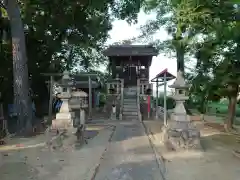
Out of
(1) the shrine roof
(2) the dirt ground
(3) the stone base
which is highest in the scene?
(1) the shrine roof

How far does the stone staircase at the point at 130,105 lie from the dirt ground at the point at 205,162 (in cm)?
907

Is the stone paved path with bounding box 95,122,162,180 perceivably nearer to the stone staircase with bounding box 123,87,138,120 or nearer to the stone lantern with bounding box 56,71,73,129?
the stone lantern with bounding box 56,71,73,129

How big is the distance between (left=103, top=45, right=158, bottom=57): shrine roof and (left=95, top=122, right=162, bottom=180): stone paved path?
14505mm

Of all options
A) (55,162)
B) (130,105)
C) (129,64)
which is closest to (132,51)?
(129,64)

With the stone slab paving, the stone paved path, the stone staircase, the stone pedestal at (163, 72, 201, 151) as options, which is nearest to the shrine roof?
the stone staircase

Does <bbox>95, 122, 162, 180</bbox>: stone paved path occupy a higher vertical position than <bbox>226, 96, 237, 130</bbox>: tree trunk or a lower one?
lower

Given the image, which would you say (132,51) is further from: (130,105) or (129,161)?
(129,161)

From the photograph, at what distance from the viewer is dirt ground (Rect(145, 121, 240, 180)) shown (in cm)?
761

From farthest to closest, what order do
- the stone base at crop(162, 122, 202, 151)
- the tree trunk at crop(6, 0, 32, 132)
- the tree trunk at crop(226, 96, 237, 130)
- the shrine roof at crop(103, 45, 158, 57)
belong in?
the shrine roof at crop(103, 45, 158, 57) → the tree trunk at crop(226, 96, 237, 130) → the tree trunk at crop(6, 0, 32, 132) → the stone base at crop(162, 122, 202, 151)

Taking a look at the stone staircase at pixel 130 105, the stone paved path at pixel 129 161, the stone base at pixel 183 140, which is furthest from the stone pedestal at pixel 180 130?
the stone staircase at pixel 130 105

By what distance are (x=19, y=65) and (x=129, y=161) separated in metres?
8.28

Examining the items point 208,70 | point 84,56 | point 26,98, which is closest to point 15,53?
point 26,98

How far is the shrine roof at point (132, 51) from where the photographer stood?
2654 centimetres

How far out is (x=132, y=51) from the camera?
27547mm
